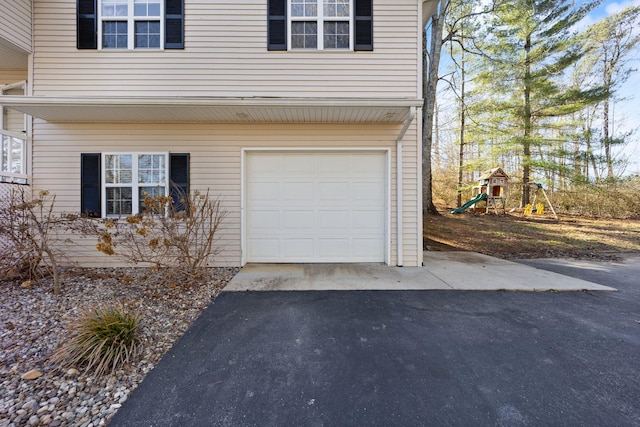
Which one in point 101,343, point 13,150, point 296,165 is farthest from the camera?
point 296,165

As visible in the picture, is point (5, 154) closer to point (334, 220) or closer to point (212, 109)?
point (212, 109)

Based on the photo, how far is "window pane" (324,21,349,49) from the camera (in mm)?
4910

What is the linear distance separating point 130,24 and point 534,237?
38.8 ft

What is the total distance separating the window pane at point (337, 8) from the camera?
487 centimetres

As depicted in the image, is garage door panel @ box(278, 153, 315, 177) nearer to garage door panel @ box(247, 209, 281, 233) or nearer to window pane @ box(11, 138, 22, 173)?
garage door panel @ box(247, 209, 281, 233)

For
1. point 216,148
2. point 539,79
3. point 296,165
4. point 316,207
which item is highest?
point 539,79

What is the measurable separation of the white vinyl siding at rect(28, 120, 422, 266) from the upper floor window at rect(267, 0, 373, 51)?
1.61 metres

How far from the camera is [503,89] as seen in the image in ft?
36.9

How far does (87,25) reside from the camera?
4758 millimetres

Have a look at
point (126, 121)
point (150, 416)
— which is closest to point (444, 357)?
point (150, 416)

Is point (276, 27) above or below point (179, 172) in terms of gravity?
above

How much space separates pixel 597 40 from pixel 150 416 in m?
18.3

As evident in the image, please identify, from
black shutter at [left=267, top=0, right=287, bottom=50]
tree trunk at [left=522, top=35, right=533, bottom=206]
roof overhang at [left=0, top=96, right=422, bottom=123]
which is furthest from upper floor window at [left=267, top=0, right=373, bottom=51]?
tree trunk at [left=522, top=35, right=533, bottom=206]

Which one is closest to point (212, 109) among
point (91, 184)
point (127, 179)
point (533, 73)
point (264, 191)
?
point (264, 191)
